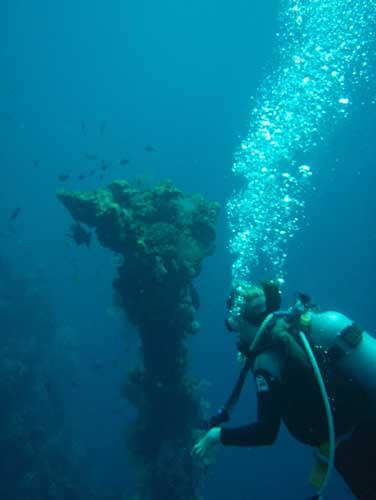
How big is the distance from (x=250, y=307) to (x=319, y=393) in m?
0.89

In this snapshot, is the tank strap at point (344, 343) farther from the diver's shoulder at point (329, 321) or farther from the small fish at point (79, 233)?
the small fish at point (79, 233)

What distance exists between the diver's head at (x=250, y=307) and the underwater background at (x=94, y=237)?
7767mm

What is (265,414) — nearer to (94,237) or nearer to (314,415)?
(314,415)

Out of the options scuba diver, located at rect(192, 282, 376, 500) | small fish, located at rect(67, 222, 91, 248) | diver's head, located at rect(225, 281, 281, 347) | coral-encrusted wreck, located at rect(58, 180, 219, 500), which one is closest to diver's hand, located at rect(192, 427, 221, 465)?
scuba diver, located at rect(192, 282, 376, 500)

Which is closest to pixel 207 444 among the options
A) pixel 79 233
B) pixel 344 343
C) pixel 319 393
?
pixel 319 393

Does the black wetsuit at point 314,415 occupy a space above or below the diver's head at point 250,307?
below

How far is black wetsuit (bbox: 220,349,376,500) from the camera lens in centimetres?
307

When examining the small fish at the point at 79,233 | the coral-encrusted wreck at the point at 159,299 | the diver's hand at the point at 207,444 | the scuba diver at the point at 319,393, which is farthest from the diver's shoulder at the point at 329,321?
the small fish at the point at 79,233

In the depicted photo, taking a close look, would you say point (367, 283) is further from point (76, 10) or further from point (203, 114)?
point (76, 10)

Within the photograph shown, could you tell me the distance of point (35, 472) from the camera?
17.4 metres

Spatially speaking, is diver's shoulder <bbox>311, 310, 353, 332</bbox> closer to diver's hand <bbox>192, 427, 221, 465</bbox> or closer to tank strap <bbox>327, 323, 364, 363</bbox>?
tank strap <bbox>327, 323, 364, 363</bbox>

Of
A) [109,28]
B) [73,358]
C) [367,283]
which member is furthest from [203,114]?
[73,358]

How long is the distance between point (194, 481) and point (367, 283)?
4648 centimetres

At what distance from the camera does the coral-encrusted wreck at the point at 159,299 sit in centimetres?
980
